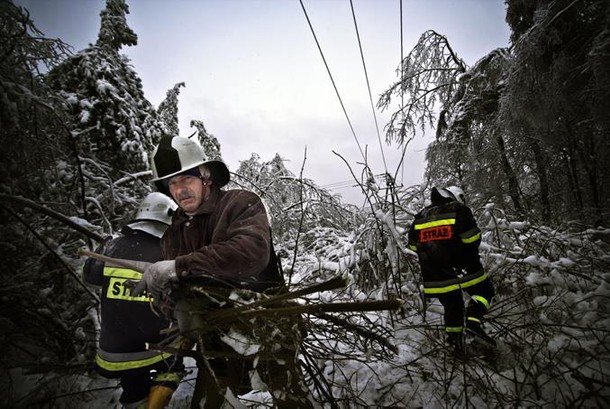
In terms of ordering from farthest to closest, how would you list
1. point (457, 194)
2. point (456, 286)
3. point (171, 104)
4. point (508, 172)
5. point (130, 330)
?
point (171, 104), point (508, 172), point (457, 194), point (456, 286), point (130, 330)

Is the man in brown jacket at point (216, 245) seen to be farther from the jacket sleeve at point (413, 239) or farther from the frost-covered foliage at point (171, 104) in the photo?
the frost-covered foliage at point (171, 104)

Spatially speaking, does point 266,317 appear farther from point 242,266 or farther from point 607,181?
point 607,181

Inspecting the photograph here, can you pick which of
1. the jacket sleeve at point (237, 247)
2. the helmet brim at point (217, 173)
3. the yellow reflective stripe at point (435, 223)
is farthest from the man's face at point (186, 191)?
the yellow reflective stripe at point (435, 223)

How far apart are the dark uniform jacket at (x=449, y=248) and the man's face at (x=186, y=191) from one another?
2.45m

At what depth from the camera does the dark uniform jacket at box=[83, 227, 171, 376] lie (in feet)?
7.16

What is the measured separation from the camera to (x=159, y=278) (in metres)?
1.35

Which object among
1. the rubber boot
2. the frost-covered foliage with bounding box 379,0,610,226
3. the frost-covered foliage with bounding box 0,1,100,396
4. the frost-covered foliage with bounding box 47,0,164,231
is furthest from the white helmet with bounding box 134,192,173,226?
the frost-covered foliage with bounding box 379,0,610,226

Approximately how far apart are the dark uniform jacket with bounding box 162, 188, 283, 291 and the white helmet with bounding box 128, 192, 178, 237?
23.2 inches

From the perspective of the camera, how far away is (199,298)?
1.36 m

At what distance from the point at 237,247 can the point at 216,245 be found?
0.10 metres

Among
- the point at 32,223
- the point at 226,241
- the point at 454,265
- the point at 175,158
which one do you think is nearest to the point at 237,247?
the point at 226,241

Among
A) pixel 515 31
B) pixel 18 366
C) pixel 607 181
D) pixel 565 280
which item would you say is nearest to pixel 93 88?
pixel 18 366

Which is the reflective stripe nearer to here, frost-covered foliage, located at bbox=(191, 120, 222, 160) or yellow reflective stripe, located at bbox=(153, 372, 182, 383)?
yellow reflective stripe, located at bbox=(153, 372, 182, 383)

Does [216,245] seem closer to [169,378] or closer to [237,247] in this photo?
[237,247]
